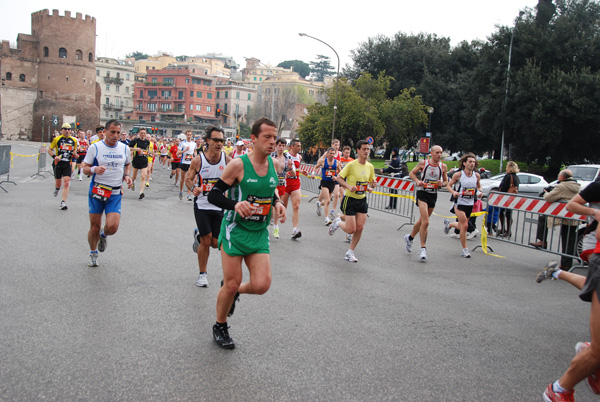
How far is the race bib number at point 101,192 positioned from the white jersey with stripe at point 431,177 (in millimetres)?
5329

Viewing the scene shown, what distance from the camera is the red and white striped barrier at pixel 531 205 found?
377 inches

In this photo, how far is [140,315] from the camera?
18.5ft

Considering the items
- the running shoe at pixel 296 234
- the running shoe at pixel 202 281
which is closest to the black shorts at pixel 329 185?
the running shoe at pixel 296 234

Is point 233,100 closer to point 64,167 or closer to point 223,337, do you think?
point 64,167

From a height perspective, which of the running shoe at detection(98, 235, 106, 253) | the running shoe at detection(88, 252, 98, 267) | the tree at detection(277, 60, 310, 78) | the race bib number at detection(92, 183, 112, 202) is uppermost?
the tree at detection(277, 60, 310, 78)

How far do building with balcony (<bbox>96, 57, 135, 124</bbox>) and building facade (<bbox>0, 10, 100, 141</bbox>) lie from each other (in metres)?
40.9

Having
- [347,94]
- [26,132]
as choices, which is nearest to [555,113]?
[347,94]

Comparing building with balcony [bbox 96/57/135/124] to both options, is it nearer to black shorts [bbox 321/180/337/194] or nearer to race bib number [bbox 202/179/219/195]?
black shorts [bbox 321/180/337/194]

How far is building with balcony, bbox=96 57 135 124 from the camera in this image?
12575 cm

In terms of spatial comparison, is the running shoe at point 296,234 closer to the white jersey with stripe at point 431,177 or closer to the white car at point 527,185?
the white jersey with stripe at point 431,177

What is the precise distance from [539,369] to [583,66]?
37902 millimetres

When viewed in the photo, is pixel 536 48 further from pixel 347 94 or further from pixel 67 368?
pixel 67 368

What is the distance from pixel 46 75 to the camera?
8312cm

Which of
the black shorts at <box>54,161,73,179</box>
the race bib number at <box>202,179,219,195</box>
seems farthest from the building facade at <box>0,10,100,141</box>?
the race bib number at <box>202,179,219,195</box>
